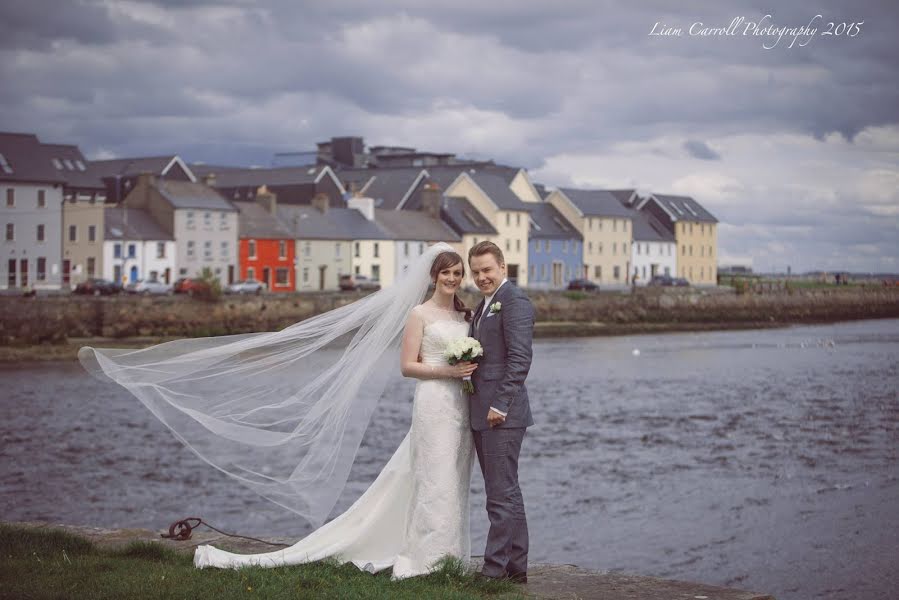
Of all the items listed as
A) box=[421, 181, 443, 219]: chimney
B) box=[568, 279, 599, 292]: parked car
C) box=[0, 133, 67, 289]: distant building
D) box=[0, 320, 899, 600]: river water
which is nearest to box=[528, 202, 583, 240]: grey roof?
box=[568, 279, 599, 292]: parked car

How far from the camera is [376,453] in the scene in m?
24.0

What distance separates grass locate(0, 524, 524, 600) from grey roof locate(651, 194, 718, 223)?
107965 mm

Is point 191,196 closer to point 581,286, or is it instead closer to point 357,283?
point 357,283

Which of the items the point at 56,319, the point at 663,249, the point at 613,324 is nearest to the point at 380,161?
the point at 663,249

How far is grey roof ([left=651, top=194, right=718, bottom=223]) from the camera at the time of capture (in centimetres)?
11356

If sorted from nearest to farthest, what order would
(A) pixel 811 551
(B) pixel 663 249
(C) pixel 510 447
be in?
(C) pixel 510 447 < (A) pixel 811 551 < (B) pixel 663 249

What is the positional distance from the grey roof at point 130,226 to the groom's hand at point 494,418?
65.7 m

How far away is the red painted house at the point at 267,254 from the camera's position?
249ft

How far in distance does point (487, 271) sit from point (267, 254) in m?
70.0

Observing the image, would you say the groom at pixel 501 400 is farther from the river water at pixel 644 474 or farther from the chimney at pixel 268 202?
the chimney at pixel 268 202

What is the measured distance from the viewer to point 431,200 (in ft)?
289

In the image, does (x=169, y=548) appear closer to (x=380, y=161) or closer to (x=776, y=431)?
(x=776, y=431)

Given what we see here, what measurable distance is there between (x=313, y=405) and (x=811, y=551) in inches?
386

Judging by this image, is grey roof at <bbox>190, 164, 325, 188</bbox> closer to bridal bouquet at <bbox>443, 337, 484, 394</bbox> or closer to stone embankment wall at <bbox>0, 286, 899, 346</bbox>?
stone embankment wall at <bbox>0, 286, 899, 346</bbox>
